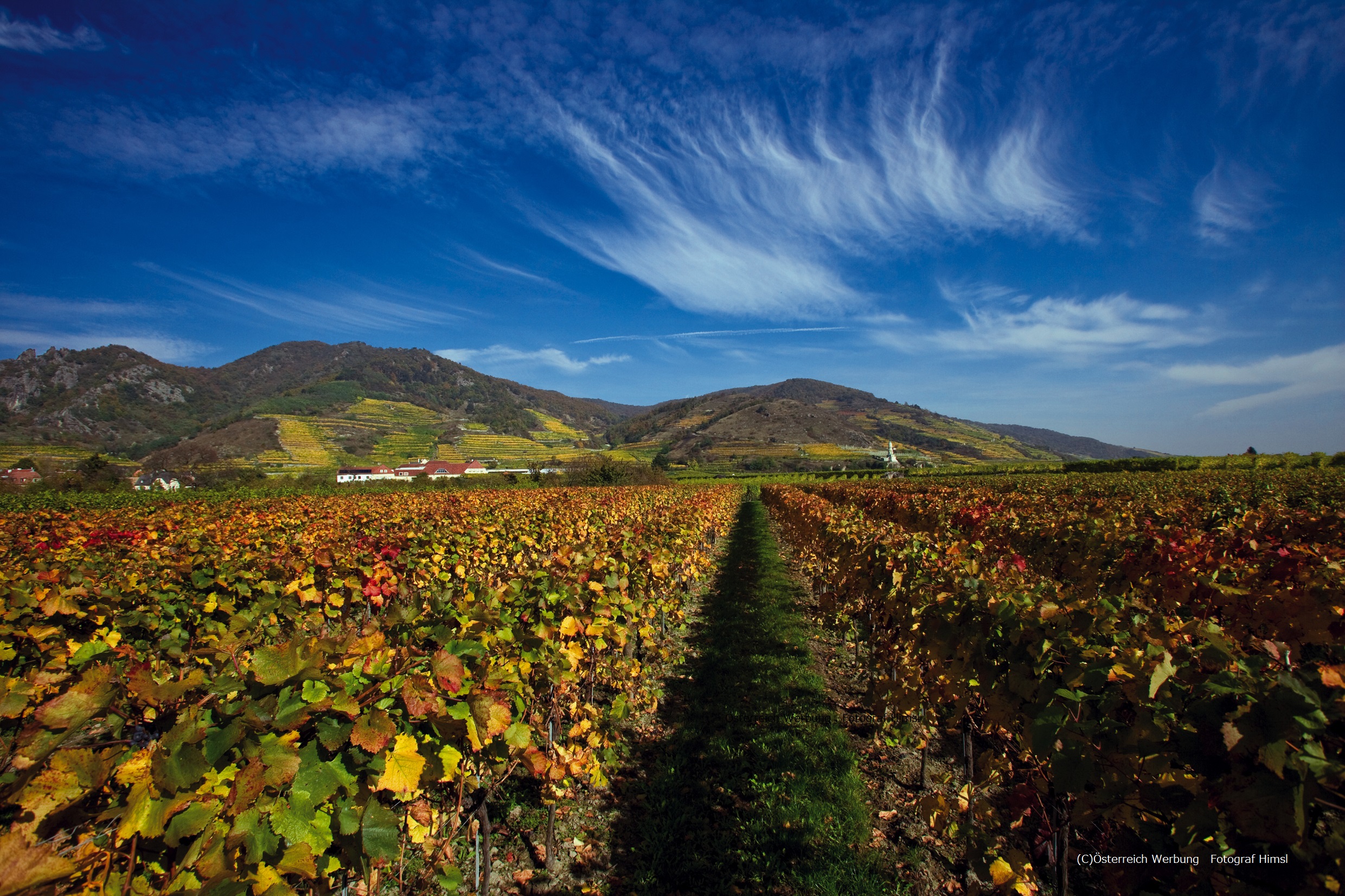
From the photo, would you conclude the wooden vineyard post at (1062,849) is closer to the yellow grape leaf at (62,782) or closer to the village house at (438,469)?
the yellow grape leaf at (62,782)

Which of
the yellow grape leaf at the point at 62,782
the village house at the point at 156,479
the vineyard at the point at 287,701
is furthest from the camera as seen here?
the village house at the point at 156,479

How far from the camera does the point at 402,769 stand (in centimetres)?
182

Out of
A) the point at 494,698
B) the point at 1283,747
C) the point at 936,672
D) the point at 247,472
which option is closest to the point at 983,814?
the point at 936,672

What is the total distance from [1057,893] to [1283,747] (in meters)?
2.13

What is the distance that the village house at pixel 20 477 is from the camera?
104 ft

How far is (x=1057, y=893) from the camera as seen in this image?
2.68m

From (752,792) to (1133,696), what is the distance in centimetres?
323

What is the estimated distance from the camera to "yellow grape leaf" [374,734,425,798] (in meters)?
1.79

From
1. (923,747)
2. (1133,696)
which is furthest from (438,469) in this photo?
(1133,696)

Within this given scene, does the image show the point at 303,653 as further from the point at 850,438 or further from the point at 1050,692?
the point at 850,438

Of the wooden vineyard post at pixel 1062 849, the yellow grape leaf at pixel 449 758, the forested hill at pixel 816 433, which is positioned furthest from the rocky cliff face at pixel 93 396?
the wooden vineyard post at pixel 1062 849

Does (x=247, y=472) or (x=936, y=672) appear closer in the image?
(x=936, y=672)

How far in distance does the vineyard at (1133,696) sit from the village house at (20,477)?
49.2 metres

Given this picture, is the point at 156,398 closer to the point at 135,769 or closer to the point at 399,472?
the point at 399,472
